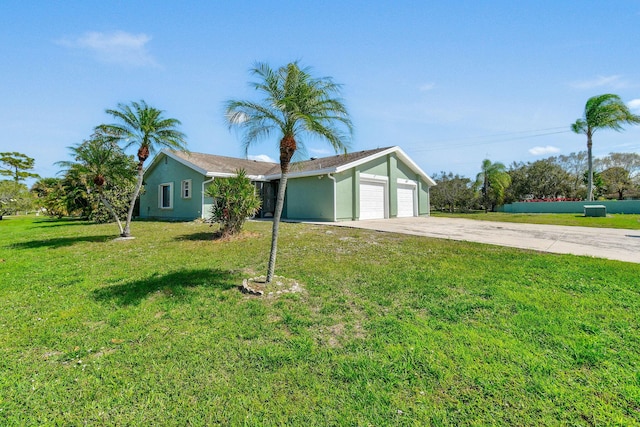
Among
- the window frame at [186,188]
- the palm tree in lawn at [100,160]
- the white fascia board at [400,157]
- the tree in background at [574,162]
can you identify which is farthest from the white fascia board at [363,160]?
the tree in background at [574,162]

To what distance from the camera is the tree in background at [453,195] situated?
33.8 metres

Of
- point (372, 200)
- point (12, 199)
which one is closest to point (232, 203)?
point (372, 200)

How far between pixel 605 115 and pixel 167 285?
113 ft

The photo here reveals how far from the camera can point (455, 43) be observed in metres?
10.4

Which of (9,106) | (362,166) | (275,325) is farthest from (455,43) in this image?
(9,106)

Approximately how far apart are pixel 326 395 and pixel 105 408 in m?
1.85

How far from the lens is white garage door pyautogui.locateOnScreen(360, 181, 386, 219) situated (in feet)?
54.2

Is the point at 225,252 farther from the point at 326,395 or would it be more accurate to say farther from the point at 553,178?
the point at 553,178

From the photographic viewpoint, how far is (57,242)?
10.1 metres

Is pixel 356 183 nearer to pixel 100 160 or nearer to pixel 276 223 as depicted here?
pixel 276 223

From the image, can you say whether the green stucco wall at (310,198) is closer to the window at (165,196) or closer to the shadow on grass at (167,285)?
the window at (165,196)

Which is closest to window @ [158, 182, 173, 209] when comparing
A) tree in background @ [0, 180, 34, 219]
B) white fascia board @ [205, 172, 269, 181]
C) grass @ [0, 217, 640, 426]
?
white fascia board @ [205, 172, 269, 181]

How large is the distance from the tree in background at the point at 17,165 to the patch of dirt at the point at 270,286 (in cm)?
5395

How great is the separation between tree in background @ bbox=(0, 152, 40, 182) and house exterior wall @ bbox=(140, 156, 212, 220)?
3453cm
